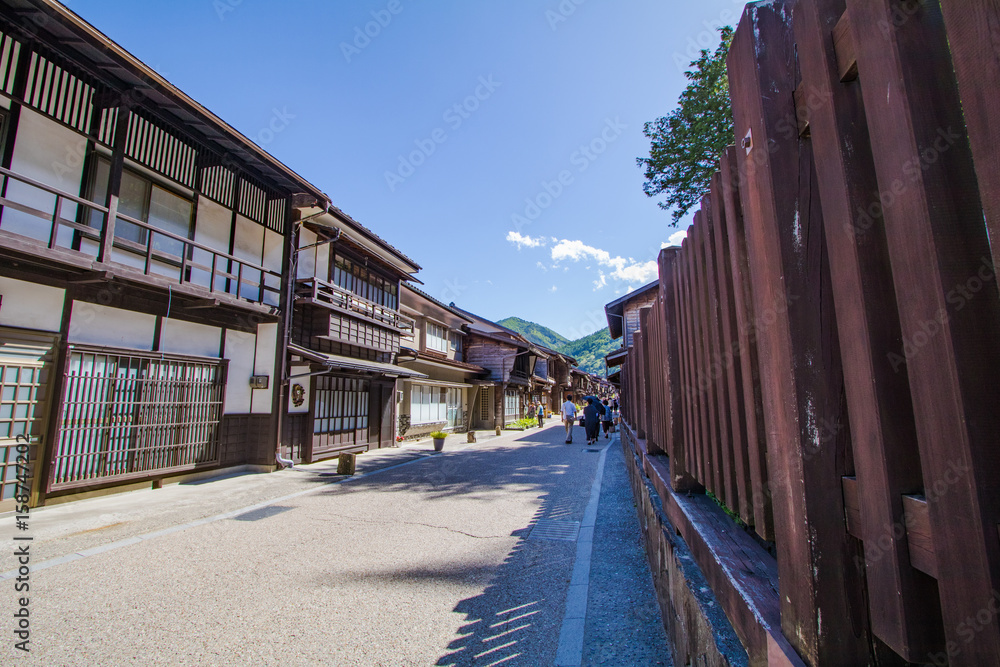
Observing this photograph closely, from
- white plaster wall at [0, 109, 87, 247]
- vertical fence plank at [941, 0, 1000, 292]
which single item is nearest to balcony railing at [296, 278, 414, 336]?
white plaster wall at [0, 109, 87, 247]

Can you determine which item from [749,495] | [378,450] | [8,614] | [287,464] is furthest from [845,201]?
[378,450]

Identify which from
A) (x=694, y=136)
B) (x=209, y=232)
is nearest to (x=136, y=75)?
(x=209, y=232)

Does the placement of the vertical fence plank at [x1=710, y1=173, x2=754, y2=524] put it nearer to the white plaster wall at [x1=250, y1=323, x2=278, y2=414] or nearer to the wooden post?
the wooden post

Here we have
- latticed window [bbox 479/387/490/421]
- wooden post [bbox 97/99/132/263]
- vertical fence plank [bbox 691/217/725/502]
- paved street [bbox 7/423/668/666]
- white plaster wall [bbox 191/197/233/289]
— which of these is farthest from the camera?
latticed window [bbox 479/387/490/421]

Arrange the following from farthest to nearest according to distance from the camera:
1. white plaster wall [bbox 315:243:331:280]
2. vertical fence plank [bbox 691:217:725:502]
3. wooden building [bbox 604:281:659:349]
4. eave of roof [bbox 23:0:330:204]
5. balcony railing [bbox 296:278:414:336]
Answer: wooden building [bbox 604:281:659:349]
white plaster wall [bbox 315:243:331:280]
balcony railing [bbox 296:278:414:336]
eave of roof [bbox 23:0:330:204]
vertical fence plank [bbox 691:217:725:502]

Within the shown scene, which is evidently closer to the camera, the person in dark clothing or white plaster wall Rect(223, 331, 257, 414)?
white plaster wall Rect(223, 331, 257, 414)

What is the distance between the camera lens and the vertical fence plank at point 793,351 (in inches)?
46.2

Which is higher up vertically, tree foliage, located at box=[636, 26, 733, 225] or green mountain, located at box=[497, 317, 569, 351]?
green mountain, located at box=[497, 317, 569, 351]

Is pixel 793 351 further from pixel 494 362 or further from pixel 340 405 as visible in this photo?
pixel 494 362

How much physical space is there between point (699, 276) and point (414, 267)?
14.3 meters

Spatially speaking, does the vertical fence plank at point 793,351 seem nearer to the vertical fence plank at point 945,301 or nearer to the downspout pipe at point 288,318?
the vertical fence plank at point 945,301

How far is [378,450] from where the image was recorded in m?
14.4

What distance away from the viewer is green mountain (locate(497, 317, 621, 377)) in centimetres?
11650

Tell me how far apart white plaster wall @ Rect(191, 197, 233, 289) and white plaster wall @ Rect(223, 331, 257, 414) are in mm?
1228
